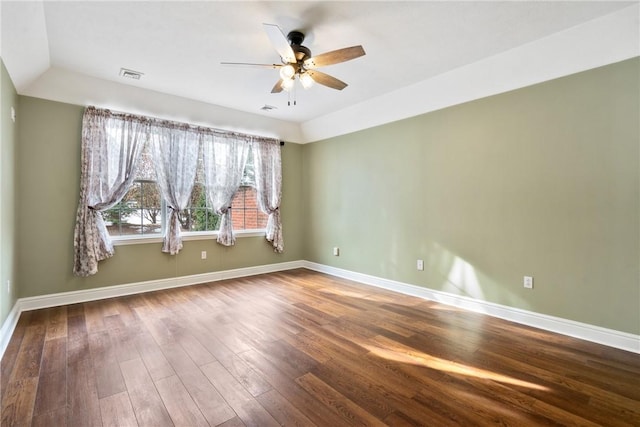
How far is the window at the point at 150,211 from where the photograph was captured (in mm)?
4133

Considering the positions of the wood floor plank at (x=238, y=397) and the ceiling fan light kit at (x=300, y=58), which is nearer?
the wood floor plank at (x=238, y=397)

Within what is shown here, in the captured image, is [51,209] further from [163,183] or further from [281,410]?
[281,410]

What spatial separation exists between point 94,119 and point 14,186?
1141 millimetres

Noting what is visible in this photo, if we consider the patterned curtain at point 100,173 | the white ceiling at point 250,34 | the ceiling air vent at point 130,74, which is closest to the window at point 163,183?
the patterned curtain at point 100,173

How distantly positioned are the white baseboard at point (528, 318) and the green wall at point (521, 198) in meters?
0.07

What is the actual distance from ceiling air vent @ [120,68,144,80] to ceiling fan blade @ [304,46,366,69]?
2.21 metres

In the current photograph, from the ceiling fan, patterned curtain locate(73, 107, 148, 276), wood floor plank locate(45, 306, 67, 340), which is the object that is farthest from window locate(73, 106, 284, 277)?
the ceiling fan

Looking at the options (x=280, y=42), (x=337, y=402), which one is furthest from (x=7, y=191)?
(x=337, y=402)

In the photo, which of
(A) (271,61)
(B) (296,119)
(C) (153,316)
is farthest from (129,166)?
(B) (296,119)

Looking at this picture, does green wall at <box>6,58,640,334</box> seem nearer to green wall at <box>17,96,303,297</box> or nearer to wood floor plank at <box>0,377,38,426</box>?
green wall at <box>17,96,303,297</box>

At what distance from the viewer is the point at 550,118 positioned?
116 inches

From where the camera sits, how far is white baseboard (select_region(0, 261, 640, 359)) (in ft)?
8.64

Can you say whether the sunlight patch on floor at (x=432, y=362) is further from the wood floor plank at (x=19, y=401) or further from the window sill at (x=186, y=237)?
the window sill at (x=186, y=237)

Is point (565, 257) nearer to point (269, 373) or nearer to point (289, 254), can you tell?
point (269, 373)
